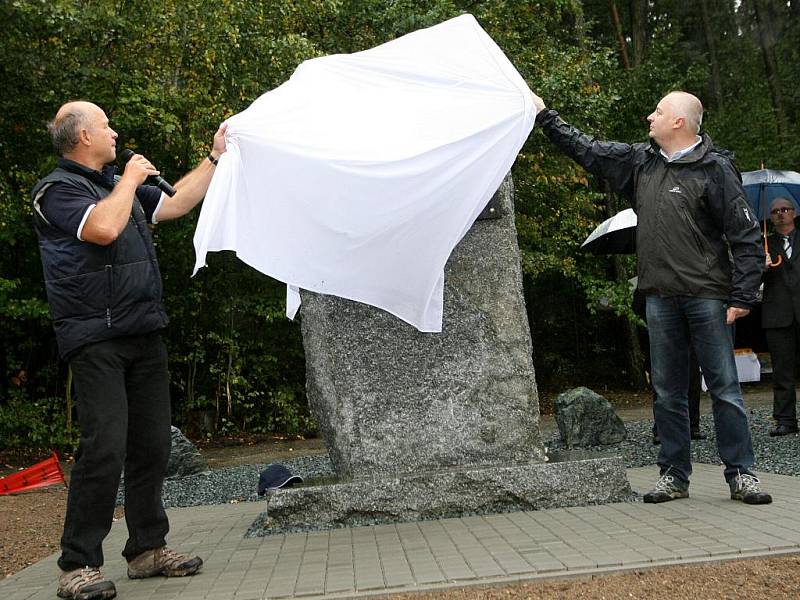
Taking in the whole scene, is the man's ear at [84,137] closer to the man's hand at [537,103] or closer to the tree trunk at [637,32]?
the man's hand at [537,103]

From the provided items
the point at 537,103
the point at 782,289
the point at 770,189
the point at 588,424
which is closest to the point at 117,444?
the point at 537,103

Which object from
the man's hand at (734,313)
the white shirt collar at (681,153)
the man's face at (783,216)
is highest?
the white shirt collar at (681,153)

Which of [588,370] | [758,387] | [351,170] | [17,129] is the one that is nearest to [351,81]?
[351,170]

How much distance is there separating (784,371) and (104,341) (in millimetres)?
6818

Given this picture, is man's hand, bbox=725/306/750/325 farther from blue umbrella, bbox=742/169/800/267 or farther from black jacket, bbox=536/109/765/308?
blue umbrella, bbox=742/169/800/267

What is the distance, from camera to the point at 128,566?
4.25 meters

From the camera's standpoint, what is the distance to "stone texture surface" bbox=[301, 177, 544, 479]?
5148mm

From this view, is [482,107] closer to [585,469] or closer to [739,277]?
[739,277]

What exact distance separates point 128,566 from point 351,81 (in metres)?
2.82

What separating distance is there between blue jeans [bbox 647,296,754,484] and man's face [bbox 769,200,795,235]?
3.87 metres

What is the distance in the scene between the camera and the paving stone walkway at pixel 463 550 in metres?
3.72

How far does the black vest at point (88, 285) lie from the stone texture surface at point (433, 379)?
1.35 meters

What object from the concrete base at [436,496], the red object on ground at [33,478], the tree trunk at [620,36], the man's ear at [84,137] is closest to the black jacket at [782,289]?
the concrete base at [436,496]

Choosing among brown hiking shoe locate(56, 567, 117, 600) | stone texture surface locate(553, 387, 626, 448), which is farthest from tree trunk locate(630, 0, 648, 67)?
brown hiking shoe locate(56, 567, 117, 600)
